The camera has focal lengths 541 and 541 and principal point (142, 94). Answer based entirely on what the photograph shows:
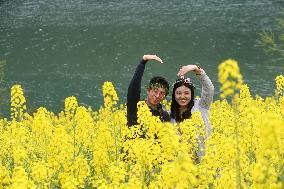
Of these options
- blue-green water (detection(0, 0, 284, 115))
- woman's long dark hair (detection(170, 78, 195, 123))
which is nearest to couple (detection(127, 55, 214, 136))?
woman's long dark hair (detection(170, 78, 195, 123))

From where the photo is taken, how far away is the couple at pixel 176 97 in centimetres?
629

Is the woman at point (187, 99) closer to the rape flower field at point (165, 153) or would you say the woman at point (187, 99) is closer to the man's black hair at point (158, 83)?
the man's black hair at point (158, 83)

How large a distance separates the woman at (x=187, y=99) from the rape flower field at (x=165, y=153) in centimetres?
31

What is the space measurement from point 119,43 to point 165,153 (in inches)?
1311

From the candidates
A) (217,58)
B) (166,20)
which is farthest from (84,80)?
(166,20)

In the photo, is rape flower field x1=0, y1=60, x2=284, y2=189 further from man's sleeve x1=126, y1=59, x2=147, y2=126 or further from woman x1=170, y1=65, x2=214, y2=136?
woman x1=170, y1=65, x2=214, y2=136

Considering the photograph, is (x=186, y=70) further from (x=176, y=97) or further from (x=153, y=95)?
(x=153, y=95)

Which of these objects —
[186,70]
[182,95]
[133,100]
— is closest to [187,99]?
[182,95]

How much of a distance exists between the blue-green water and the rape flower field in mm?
16738

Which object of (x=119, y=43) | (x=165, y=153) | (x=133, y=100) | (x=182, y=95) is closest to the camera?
(x=165, y=153)

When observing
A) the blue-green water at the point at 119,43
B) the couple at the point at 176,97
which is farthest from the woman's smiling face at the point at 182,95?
the blue-green water at the point at 119,43

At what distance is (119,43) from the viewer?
37.9 meters

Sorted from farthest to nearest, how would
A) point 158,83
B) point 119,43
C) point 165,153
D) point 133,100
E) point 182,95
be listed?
point 119,43
point 133,100
point 182,95
point 158,83
point 165,153

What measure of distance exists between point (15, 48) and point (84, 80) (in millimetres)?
11270
